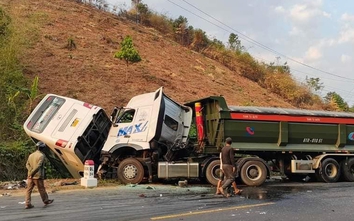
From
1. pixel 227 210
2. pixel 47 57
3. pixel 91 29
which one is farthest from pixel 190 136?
pixel 91 29

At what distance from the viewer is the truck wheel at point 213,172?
1320 cm

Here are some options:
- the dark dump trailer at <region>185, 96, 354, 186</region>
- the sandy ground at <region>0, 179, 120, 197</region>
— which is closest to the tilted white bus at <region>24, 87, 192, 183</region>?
the sandy ground at <region>0, 179, 120, 197</region>

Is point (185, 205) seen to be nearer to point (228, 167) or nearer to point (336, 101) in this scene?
point (228, 167)

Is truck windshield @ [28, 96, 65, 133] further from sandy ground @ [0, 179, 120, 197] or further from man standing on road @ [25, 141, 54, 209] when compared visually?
man standing on road @ [25, 141, 54, 209]

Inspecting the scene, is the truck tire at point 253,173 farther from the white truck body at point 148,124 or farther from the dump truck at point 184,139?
the white truck body at point 148,124

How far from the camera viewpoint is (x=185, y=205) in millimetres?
8984

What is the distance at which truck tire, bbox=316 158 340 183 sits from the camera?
14461mm

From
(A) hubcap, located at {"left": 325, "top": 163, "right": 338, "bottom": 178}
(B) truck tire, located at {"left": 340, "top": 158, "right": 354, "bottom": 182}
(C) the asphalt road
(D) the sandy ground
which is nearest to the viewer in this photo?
(C) the asphalt road

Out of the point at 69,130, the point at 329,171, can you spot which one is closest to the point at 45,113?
the point at 69,130

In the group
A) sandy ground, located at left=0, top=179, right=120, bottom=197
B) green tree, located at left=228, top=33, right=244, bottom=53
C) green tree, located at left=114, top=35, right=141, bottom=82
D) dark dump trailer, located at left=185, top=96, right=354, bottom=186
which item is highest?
green tree, located at left=228, top=33, right=244, bottom=53

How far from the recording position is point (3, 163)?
48.8 feet

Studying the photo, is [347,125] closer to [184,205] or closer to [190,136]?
[190,136]

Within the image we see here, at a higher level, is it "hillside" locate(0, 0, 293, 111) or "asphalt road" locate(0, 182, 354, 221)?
"hillside" locate(0, 0, 293, 111)

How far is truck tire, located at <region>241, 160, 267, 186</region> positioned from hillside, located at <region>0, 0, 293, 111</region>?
10220 mm
